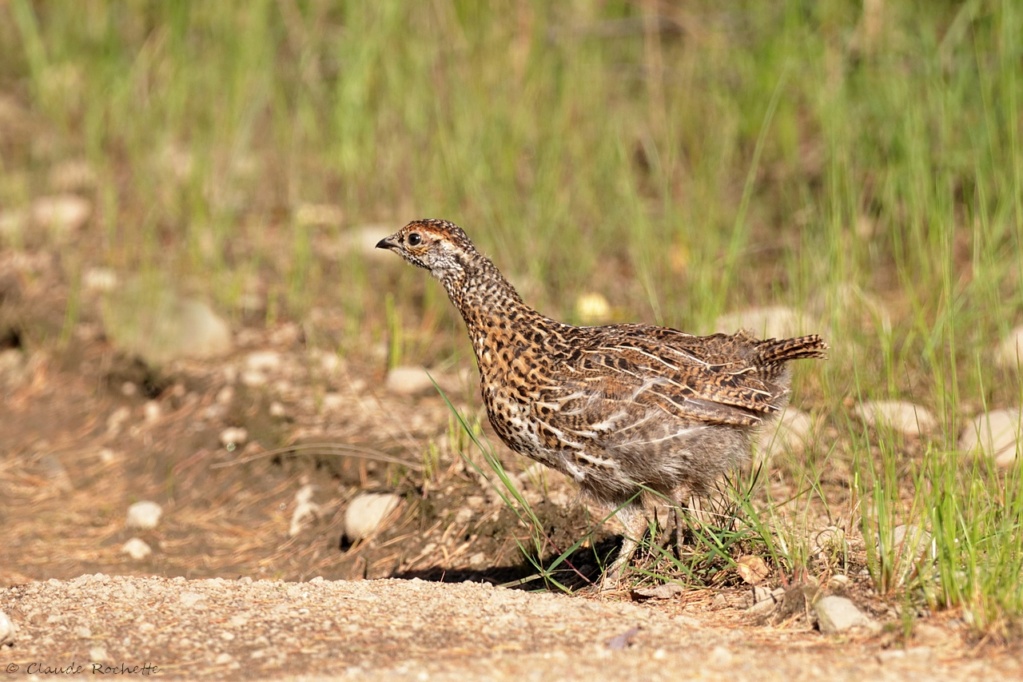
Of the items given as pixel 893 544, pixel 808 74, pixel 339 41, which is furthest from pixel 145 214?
pixel 893 544

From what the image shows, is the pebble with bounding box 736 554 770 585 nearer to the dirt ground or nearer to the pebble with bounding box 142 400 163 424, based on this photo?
the dirt ground

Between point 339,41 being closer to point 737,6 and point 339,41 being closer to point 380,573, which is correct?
point 737,6

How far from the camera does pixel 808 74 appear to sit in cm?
805

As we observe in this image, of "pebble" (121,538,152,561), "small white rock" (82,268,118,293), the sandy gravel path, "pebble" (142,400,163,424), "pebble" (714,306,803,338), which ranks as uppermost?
"small white rock" (82,268,118,293)

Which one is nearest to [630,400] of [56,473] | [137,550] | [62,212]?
[137,550]

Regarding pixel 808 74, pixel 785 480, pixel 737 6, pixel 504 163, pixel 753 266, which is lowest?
pixel 785 480

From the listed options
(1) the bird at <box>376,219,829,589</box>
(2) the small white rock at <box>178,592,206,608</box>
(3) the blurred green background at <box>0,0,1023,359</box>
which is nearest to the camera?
(2) the small white rock at <box>178,592,206,608</box>

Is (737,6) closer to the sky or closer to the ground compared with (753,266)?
closer to the sky

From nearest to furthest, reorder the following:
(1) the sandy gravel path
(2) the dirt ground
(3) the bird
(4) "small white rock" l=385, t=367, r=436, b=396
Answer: (1) the sandy gravel path → (2) the dirt ground → (3) the bird → (4) "small white rock" l=385, t=367, r=436, b=396

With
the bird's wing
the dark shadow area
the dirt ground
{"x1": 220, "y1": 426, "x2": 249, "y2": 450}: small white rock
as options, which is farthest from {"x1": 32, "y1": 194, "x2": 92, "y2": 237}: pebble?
the bird's wing

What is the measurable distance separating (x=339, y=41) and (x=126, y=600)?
5.68m

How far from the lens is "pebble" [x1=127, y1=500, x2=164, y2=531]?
20.3ft

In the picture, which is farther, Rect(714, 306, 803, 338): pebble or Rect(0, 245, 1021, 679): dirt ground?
Rect(714, 306, 803, 338): pebble

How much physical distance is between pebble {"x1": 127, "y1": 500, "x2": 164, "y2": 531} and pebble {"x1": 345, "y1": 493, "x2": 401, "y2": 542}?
104 centimetres
